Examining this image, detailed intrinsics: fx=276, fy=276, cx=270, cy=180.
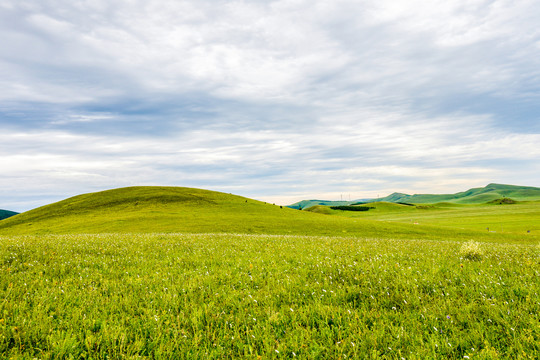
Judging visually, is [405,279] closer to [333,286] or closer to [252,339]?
[333,286]

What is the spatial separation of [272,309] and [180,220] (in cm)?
5815

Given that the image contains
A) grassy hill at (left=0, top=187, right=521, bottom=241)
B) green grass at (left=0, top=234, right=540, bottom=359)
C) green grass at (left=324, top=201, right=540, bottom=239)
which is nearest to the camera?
green grass at (left=0, top=234, right=540, bottom=359)

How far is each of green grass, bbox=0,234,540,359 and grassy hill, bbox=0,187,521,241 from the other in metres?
38.5

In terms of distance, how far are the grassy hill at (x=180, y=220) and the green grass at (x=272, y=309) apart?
38495mm

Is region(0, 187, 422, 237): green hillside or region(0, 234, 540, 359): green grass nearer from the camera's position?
region(0, 234, 540, 359): green grass

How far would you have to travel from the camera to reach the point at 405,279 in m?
7.44

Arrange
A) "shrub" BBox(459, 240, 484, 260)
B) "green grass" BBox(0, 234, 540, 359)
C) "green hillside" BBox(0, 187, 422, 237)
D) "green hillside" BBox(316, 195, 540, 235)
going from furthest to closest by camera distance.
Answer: "green hillside" BBox(316, 195, 540, 235)
"green hillside" BBox(0, 187, 422, 237)
"shrub" BBox(459, 240, 484, 260)
"green grass" BBox(0, 234, 540, 359)

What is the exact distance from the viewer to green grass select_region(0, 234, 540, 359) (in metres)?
4.57

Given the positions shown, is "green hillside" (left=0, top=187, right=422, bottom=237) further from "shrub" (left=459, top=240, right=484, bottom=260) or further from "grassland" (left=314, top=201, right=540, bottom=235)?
"shrub" (left=459, top=240, right=484, bottom=260)

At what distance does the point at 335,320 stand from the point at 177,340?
9.84ft

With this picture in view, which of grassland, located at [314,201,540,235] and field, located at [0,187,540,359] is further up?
field, located at [0,187,540,359]

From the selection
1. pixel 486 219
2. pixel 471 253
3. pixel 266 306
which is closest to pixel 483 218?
pixel 486 219

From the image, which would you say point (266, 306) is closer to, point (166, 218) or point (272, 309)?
point (272, 309)

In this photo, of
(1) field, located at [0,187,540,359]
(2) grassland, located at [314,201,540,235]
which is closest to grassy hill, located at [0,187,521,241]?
(2) grassland, located at [314,201,540,235]
